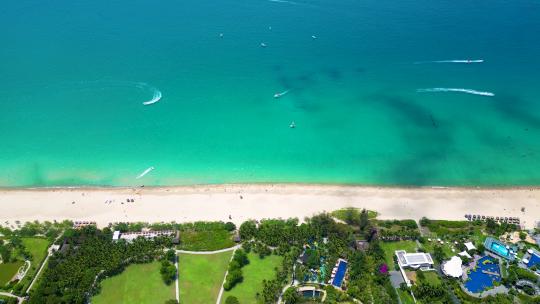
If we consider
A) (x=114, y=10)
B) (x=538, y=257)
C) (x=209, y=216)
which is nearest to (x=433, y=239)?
(x=538, y=257)

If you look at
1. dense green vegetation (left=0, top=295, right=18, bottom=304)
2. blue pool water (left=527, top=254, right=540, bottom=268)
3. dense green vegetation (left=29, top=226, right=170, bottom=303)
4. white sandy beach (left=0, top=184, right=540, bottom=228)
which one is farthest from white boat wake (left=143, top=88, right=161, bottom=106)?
blue pool water (left=527, top=254, right=540, bottom=268)

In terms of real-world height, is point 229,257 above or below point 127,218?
below

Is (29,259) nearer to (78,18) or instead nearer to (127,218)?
(127,218)

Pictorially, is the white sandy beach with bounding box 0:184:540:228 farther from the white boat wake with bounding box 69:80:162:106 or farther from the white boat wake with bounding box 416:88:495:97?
Result: the white boat wake with bounding box 69:80:162:106

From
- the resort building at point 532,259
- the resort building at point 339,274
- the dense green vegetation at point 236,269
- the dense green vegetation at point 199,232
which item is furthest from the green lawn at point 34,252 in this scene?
the resort building at point 532,259

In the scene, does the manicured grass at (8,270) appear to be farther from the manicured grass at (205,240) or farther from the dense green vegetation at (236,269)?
the dense green vegetation at (236,269)

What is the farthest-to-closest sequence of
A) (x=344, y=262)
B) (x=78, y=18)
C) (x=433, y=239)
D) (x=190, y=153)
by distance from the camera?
(x=78, y=18)
(x=190, y=153)
(x=433, y=239)
(x=344, y=262)
